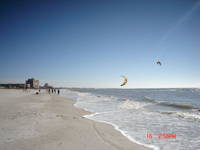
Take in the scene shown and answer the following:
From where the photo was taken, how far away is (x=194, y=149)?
4.62 m

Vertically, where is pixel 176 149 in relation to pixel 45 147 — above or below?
below

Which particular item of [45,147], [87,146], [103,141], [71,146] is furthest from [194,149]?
[45,147]

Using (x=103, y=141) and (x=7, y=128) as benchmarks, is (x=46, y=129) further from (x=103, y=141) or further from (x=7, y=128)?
(x=103, y=141)

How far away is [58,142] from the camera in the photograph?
15.0 feet

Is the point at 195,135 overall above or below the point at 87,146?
below

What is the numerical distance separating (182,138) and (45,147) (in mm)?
5505

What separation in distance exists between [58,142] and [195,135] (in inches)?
240

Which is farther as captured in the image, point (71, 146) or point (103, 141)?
point (103, 141)

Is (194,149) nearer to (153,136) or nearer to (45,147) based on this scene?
(153,136)

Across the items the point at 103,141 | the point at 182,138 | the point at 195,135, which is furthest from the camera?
the point at 195,135

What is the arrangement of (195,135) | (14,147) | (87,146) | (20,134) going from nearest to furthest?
(14,147) → (87,146) → (20,134) → (195,135)

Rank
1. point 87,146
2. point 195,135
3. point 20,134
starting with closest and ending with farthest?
point 87,146, point 20,134, point 195,135

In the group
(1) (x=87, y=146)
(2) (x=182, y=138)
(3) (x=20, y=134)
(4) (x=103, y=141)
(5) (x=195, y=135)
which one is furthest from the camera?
(5) (x=195, y=135)

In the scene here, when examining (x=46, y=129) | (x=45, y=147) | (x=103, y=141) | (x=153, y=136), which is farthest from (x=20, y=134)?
(x=153, y=136)
